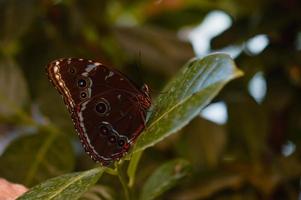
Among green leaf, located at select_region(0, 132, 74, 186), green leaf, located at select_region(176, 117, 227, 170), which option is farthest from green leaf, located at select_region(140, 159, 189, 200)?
green leaf, located at select_region(176, 117, 227, 170)

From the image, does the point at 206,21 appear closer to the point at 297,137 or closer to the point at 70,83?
the point at 297,137

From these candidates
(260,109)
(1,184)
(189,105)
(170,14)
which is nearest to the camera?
(189,105)

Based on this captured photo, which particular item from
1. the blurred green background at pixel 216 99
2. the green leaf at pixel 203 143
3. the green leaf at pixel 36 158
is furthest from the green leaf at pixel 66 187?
the green leaf at pixel 203 143

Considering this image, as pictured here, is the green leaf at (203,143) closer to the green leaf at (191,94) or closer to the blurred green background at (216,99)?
the blurred green background at (216,99)

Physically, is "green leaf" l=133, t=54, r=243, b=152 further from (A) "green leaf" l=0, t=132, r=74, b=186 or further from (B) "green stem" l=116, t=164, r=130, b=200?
(A) "green leaf" l=0, t=132, r=74, b=186

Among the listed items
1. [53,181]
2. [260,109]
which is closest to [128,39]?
[260,109]

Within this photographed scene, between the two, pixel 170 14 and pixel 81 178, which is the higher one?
pixel 81 178

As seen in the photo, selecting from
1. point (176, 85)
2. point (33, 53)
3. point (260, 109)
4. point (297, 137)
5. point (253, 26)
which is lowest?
point (297, 137)
